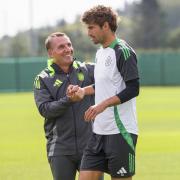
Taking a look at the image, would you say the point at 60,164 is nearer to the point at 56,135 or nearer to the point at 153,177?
the point at 56,135

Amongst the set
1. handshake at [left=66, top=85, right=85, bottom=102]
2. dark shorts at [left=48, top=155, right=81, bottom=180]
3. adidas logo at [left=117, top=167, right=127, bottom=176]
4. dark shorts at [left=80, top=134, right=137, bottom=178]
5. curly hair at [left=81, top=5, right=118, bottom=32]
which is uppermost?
curly hair at [left=81, top=5, right=118, bottom=32]

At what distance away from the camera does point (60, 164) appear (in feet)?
26.2

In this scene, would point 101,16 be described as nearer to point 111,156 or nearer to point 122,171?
point 111,156

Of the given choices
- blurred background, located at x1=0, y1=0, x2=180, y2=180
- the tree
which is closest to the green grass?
blurred background, located at x1=0, y1=0, x2=180, y2=180

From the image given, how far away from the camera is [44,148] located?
15.8m

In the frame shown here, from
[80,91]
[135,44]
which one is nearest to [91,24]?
[80,91]

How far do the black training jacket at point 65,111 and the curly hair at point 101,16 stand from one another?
1045mm

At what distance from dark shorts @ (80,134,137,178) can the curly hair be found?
39.9 inches

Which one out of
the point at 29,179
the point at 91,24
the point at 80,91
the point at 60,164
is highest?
the point at 91,24

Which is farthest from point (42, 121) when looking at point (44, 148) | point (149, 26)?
point (149, 26)

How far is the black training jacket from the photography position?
314 inches

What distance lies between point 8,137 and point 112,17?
38.6 ft

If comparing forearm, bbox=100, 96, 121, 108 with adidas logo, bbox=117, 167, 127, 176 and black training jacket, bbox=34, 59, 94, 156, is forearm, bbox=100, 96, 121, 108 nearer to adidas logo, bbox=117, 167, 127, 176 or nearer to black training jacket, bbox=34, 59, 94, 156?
adidas logo, bbox=117, 167, 127, 176

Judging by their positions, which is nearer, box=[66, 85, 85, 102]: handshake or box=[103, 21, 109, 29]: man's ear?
box=[103, 21, 109, 29]: man's ear
